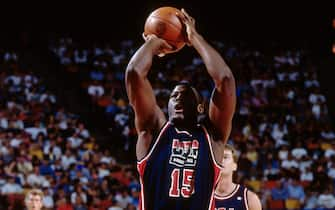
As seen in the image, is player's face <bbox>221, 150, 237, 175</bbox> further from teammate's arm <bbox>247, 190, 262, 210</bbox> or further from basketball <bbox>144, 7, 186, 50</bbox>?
basketball <bbox>144, 7, 186, 50</bbox>

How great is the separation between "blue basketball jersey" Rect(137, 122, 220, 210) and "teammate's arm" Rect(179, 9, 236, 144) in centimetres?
13

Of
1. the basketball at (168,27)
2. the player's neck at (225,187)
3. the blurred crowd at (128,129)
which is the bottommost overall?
the blurred crowd at (128,129)

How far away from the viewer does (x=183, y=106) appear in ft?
11.0

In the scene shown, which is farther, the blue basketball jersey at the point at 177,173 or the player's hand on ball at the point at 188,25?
the player's hand on ball at the point at 188,25

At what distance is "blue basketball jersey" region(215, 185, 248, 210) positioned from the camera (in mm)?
5180

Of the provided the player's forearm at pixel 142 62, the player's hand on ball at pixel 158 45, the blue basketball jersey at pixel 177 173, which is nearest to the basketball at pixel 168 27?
the player's hand on ball at pixel 158 45

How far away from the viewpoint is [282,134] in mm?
13578

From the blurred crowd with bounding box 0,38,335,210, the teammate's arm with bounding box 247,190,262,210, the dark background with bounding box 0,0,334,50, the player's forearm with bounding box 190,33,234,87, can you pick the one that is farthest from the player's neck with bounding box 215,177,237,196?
the dark background with bounding box 0,0,334,50

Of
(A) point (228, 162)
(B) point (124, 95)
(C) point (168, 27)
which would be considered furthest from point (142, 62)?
(B) point (124, 95)

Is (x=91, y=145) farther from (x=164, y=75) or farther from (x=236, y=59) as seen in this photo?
(x=236, y=59)

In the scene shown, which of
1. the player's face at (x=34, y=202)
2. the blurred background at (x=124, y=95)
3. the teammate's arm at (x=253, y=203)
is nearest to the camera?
the teammate's arm at (x=253, y=203)

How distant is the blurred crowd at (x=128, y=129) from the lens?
11414mm

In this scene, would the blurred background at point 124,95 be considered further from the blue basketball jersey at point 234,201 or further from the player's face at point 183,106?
the player's face at point 183,106

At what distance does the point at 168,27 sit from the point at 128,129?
10417 mm
